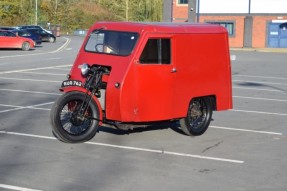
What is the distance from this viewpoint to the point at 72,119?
9.16 metres

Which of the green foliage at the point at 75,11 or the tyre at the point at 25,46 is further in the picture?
the green foliage at the point at 75,11

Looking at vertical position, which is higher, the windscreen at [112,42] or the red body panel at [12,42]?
the windscreen at [112,42]

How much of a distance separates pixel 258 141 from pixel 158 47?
231 centimetres

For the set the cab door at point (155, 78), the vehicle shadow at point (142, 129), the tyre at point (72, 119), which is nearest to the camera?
the tyre at point (72, 119)

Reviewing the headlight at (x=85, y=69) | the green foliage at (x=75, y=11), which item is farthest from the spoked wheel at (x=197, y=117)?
the green foliage at (x=75, y=11)

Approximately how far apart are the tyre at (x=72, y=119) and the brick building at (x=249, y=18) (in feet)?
142

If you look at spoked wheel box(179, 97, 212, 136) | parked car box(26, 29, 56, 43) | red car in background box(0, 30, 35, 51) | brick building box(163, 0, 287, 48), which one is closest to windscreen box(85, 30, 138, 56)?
spoked wheel box(179, 97, 212, 136)

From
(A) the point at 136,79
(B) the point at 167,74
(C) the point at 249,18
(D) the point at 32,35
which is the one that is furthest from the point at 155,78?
(C) the point at 249,18

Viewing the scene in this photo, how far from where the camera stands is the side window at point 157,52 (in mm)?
9328

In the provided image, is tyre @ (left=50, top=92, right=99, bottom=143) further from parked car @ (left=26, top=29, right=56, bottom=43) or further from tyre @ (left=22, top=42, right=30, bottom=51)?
parked car @ (left=26, top=29, right=56, bottom=43)

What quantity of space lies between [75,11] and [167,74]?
72.7m

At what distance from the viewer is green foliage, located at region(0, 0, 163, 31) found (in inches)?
2749

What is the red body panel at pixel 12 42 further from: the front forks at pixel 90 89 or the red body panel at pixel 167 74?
the front forks at pixel 90 89

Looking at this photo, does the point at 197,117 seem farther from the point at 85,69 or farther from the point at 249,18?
the point at 249,18
